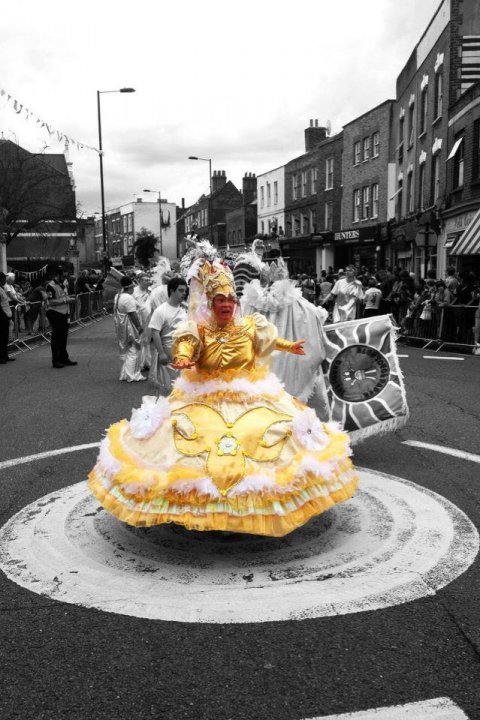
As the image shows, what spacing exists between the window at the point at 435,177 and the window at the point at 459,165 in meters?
2.03

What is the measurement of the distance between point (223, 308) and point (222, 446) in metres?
1.13

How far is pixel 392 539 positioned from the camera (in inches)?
173

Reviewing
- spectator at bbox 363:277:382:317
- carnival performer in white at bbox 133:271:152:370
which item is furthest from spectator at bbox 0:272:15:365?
spectator at bbox 363:277:382:317

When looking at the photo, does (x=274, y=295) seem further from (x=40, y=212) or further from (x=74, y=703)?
(x=40, y=212)

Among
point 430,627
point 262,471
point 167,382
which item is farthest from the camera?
point 167,382

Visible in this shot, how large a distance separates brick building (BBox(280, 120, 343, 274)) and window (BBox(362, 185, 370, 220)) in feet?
11.5

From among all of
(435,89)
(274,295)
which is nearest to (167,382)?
(274,295)

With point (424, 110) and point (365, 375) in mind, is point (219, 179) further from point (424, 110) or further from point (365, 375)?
point (365, 375)

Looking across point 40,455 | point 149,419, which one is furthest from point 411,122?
point 149,419

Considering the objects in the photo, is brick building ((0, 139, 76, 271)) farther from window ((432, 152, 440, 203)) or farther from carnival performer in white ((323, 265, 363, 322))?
window ((432, 152, 440, 203))

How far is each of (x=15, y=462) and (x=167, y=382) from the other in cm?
216

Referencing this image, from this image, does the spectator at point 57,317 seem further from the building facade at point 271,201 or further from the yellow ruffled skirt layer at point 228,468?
the building facade at point 271,201

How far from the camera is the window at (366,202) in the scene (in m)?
36.0

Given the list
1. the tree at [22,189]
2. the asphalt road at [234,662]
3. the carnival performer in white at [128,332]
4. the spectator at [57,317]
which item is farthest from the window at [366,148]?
the asphalt road at [234,662]
